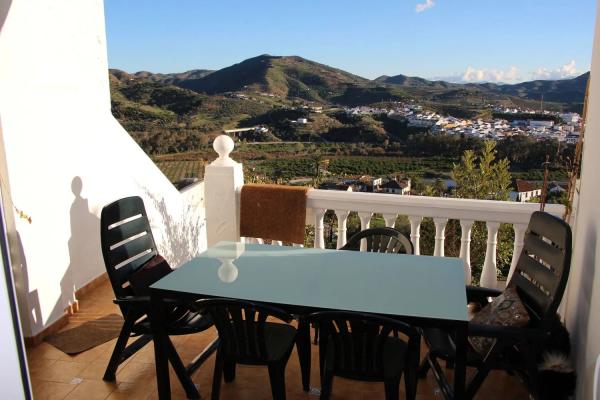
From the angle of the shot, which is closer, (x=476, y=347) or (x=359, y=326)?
(x=359, y=326)

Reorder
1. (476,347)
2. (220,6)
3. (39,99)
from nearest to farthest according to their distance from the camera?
(476,347)
(39,99)
(220,6)

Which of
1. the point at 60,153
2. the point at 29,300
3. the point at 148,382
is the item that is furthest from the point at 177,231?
the point at 148,382

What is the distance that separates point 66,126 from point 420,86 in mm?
4924

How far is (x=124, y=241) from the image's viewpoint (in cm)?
276

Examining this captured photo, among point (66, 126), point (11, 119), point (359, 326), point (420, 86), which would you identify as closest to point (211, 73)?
point (420, 86)

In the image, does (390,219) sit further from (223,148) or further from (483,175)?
(483,175)

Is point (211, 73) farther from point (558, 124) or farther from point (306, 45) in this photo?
point (558, 124)

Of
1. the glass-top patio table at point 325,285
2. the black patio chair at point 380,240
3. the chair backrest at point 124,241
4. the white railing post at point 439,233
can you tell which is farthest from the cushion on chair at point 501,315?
the chair backrest at point 124,241

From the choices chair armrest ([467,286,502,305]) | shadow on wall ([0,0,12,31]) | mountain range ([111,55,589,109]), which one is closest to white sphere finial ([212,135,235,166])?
shadow on wall ([0,0,12,31])

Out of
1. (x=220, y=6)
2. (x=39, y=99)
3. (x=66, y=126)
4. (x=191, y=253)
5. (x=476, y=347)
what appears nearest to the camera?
(x=476, y=347)

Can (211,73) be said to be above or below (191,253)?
above

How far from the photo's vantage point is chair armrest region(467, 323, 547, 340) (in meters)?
2.05

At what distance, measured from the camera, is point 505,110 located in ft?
16.4

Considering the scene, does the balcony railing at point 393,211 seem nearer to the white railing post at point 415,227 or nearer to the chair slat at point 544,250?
the white railing post at point 415,227
